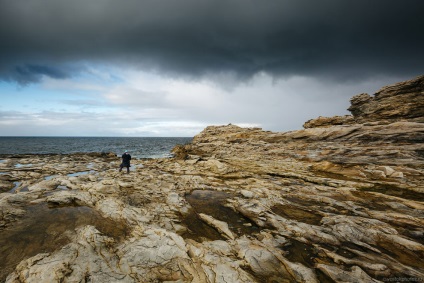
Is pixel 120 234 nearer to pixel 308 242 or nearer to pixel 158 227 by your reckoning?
pixel 158 227

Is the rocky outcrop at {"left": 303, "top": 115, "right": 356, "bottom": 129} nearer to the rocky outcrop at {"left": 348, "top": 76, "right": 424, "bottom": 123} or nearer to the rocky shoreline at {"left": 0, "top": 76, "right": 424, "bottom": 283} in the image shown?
the rocky outcrop at {"left": 348, "top": 76, "right": 424, "bottom": 123}

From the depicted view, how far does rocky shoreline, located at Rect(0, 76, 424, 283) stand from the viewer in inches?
310

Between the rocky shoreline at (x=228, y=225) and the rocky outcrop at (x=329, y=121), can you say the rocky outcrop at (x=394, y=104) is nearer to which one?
the rocky outcrop at (x=329, y=121)

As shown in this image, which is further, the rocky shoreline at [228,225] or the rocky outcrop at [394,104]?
the rocky outcrop at [394,104]

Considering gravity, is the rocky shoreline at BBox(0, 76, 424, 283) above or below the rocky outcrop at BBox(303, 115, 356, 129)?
below

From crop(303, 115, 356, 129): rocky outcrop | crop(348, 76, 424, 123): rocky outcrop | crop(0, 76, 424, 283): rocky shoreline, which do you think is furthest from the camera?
crop(303, 115, 356, 129): rocky outcrop

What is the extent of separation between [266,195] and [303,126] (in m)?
34.2

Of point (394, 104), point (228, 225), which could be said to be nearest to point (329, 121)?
point (394, 104)

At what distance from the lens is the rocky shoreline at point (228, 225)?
7.86 metres

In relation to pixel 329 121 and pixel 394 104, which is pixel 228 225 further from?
pixel 329 121

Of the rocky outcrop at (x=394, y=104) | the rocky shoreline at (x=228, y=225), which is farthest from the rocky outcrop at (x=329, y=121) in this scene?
the rocky shoreline at (x=228, y=225)

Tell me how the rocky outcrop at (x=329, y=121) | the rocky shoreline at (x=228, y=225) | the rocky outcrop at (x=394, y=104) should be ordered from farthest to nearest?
the rocky outcrop at (x=329, y=121)
the rocky outcrop at (x=394, y=104)
the rocky shoreline at (x=228, y=225)

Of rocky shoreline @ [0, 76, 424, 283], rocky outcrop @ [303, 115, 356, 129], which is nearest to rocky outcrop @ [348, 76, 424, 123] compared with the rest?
rocky outcrop @ [303, 115, 356, 129]

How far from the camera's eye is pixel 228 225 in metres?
12.1
